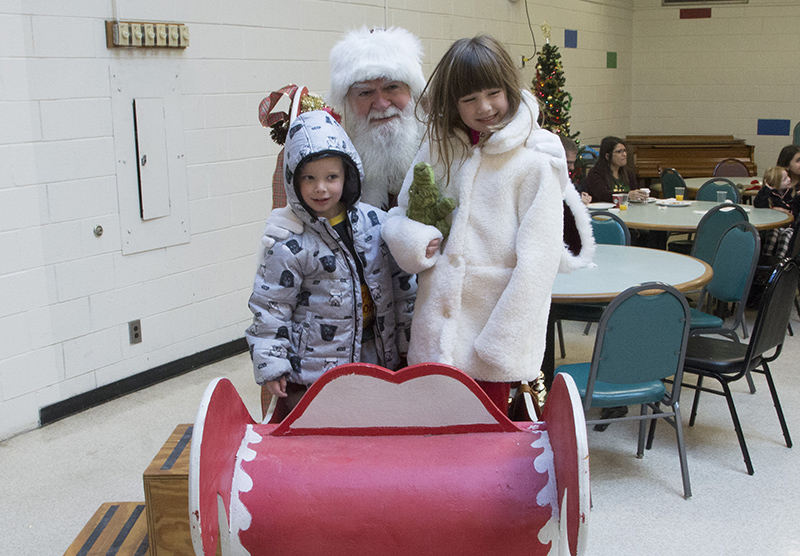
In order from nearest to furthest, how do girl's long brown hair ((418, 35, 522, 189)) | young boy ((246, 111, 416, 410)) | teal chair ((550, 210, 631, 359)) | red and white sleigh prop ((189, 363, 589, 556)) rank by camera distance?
red and white sleigh prop ((189, 363, 589, 556)) < girl's long brown hair ((418, 35, 522, 189)) < young boy ((246, 111, 416, 410)) < teal chair ((550, 210, 631, 359))

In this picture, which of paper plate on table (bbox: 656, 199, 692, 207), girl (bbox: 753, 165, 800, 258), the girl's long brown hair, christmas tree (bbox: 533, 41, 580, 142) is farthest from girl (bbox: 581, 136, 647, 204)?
the girl's long brown hair

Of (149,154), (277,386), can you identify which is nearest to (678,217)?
(149,154)

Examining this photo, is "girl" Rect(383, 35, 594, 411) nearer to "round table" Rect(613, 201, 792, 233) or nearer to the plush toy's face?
the plush toy's face

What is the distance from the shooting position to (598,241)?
14.5 feet

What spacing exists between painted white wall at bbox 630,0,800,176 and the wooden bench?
1032 mm

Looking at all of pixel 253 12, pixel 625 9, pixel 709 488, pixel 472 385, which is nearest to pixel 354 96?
pixel 472 385

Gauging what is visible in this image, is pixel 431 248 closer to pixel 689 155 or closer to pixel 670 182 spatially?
pixel 670 182

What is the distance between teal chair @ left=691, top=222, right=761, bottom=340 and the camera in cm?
369

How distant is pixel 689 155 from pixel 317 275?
28.0 feet

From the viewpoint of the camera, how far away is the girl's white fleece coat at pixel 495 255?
1715 millimetres

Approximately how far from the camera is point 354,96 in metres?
2.28

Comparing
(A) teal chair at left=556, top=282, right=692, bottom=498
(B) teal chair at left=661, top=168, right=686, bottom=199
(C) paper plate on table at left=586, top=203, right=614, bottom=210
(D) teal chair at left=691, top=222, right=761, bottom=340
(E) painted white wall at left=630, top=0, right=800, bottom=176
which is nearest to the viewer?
(A) teal chair at left=556, top=282, right=692, bottom=498

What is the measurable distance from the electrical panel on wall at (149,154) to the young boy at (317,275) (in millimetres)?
2408

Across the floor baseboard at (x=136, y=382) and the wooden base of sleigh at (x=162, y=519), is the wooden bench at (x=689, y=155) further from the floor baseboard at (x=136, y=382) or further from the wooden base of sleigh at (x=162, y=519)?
the wooden base of sleigh at (x=162, y=519)
